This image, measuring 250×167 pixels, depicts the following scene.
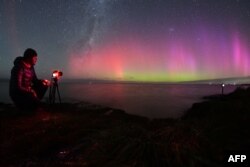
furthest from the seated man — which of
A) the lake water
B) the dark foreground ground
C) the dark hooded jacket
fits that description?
the lake water

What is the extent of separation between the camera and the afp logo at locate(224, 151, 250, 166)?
4.07 m

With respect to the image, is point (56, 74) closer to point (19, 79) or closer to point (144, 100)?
point (19, 79)

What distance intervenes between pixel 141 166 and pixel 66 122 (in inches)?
205

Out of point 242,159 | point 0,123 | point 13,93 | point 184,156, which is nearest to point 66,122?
point 0,123

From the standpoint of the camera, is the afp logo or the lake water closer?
the afp logo

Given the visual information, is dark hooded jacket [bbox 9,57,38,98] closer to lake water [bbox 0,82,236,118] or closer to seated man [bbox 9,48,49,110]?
seated man [bbox 9,48,49,110]

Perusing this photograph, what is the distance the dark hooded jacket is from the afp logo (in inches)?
346

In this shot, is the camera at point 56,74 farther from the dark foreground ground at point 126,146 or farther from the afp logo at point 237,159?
the afp logo at point 237,159

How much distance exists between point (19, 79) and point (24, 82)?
0.42 meters

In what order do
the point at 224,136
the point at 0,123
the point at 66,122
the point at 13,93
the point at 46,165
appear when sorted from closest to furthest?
the point at 46,165 < the point at 224,136 < the point at 0,123 < the point at 66,122 < the point at 13,93

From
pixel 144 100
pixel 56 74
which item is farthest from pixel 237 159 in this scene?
pixel 144 100

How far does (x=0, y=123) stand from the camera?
7.91m

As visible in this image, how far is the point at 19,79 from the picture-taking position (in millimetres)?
9539

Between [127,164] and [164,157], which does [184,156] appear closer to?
[164,157]
